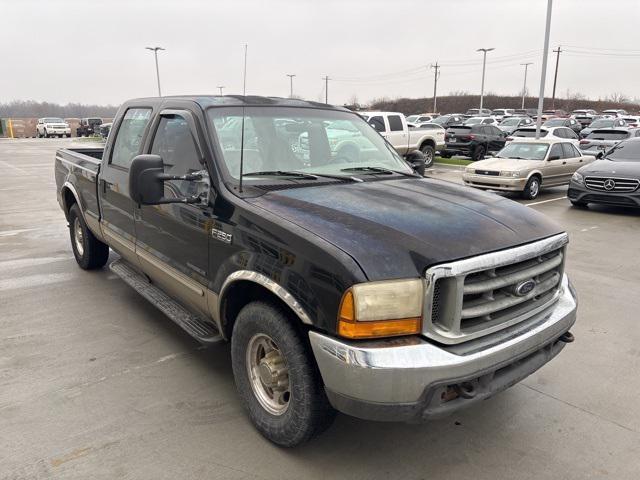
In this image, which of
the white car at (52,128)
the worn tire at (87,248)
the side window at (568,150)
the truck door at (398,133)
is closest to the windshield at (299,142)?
the worn tire at (87,248)

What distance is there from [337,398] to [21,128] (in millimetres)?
54005

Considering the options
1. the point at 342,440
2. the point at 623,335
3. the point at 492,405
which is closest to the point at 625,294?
the point at 623,335

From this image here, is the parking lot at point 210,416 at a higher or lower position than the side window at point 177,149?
lower

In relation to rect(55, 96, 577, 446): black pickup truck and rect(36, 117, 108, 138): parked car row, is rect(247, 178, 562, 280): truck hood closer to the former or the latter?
rect(55, 96, 577, 446): black pickup truck

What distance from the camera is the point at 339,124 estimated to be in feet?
13.8

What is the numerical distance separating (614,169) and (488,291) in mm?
9550

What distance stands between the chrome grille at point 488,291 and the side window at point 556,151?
1118 centimetres

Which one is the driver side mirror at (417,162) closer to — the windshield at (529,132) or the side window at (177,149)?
the side window at (177,149)

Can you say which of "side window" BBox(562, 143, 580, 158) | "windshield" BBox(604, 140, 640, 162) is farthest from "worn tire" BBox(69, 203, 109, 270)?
"side window" BBox(562, 143, 580, 158)

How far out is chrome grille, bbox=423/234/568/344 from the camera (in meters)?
2.36

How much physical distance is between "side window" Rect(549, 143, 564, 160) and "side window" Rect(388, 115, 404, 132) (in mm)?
5674

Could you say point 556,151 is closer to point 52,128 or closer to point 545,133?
point 545,133

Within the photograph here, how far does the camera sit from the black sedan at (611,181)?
9969mm

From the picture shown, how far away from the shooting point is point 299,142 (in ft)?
12.3
